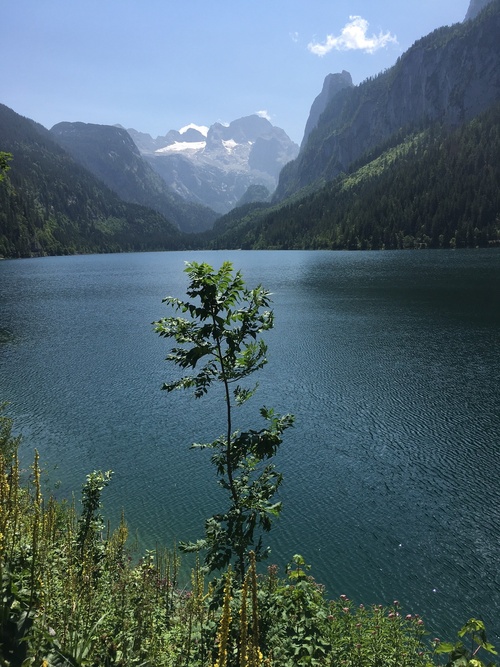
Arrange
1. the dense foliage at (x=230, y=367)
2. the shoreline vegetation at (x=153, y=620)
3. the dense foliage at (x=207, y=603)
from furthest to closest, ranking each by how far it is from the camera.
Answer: the dense foliage at (x=230, y=367)
the dense foliage at (x=207, y=603)
the shoreline vegetation at (x=153, y=620)

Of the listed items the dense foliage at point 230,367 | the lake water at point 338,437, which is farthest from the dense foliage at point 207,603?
the lake water at point 338,437

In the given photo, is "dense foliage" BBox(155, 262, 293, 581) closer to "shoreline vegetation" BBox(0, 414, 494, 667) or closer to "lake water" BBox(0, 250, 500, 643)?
"shoreline vegetation" BBox(0, 414, 494, 667)

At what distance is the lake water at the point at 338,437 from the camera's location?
20188mm

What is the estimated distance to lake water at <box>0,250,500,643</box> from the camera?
20.2 m

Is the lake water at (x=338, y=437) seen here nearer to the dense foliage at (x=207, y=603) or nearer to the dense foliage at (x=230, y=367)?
the dense foliage at (x=207, y=603)

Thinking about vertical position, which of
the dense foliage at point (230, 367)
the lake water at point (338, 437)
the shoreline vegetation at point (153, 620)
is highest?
the dense foliage at point (230, 367)

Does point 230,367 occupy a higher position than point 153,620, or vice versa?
point 230,367

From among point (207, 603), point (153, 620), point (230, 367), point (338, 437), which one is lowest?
point (338, 437)

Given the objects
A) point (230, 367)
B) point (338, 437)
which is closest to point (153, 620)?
point (230, 367)

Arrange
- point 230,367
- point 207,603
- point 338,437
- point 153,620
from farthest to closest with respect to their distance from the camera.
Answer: point 338,437, point 153,620, point 207,603, point 230,367

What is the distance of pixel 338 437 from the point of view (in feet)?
110

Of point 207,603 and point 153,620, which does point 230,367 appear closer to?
point 207,603

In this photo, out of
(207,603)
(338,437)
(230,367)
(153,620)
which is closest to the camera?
(230,367)

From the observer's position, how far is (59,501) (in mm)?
25078
